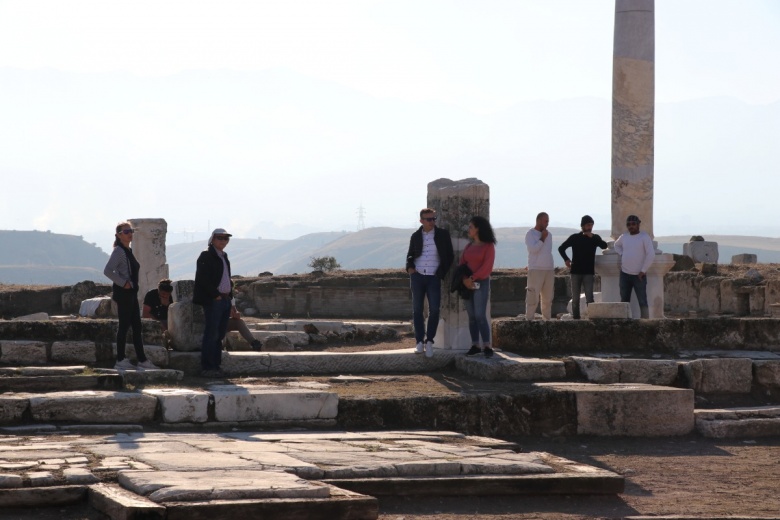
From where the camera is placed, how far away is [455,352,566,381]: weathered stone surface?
12.5 metres

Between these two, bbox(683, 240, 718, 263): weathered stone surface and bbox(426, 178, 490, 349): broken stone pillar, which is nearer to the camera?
bbox(426, 178, 490, 349): broken stone pillar

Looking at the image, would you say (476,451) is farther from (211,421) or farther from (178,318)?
(178,318)

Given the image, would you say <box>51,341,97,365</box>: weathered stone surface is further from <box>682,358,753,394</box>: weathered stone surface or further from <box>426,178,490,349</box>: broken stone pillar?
<box>682,358,753,394</box>: weathered stone surface

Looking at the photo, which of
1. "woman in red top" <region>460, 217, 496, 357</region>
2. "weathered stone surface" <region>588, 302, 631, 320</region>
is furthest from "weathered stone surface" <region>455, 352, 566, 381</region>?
"weathered stone surface" <region>588, 302, 631, 320</region>

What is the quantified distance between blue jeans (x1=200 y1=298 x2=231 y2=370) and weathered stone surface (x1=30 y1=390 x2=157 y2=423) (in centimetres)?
202

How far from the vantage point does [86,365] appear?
1215 cm

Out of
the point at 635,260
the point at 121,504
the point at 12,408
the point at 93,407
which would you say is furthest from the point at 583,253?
the point at 121,504

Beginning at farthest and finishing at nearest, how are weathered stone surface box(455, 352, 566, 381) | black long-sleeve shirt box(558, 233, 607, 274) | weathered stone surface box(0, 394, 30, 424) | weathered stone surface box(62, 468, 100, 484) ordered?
1. black long-sleeve shirt box(558, 233, 607, 274)
2. weathered stone surface box(455, 352, 566, 381)
3. weathered stone surface box(0, 394, 30, 424)
4. weathered stone surface box(62, 468, 100, 484)

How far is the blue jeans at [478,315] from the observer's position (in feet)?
43.3

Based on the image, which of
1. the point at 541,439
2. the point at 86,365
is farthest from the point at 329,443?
the point at 86,365

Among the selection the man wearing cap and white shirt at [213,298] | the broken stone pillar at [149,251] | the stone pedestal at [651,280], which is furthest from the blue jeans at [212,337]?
the broken stone pillar at [149,251]

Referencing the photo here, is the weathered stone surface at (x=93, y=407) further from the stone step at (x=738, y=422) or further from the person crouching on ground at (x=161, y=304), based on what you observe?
the stone step at (x=738, y=422)

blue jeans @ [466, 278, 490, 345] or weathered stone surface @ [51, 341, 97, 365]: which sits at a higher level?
blue jeans @ [466, 278, 490, 345]

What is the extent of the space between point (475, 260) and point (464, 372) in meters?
1.19
